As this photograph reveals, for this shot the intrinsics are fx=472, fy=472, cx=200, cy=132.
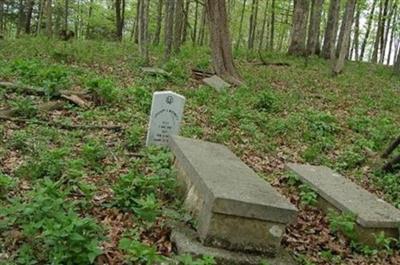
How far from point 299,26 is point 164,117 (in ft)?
45.6

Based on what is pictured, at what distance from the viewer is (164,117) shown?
7230 millimetres

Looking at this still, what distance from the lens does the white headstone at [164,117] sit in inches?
281

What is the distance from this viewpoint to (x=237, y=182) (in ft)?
15.8

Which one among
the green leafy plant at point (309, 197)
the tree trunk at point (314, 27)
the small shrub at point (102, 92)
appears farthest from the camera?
the tree trunk at point (314, 27)

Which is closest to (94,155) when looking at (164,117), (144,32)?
(164,117)

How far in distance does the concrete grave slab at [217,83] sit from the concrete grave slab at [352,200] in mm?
5091

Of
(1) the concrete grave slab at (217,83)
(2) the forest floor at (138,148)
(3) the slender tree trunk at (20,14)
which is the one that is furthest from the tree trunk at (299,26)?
(3) the slender tree trunk at (20,14)

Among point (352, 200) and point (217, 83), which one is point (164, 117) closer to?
point (352, 200)

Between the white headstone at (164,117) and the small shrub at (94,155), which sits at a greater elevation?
the white headstone at (164,117)

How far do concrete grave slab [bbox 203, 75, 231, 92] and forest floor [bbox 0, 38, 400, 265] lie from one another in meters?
0.34

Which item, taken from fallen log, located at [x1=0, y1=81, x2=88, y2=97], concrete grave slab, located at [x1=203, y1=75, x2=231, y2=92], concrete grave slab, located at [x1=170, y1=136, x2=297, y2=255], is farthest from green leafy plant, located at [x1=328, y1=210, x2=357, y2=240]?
concrete grave slab, located at [x1=203, y1=75, x2=231, y2=92]

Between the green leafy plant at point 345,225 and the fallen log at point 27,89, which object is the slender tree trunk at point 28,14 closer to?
the fallen log at point 27,89

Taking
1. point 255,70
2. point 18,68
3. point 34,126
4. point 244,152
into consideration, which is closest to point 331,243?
point 244,152

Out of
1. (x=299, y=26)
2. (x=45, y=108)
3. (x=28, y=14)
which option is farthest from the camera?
(x=28, y=14)
